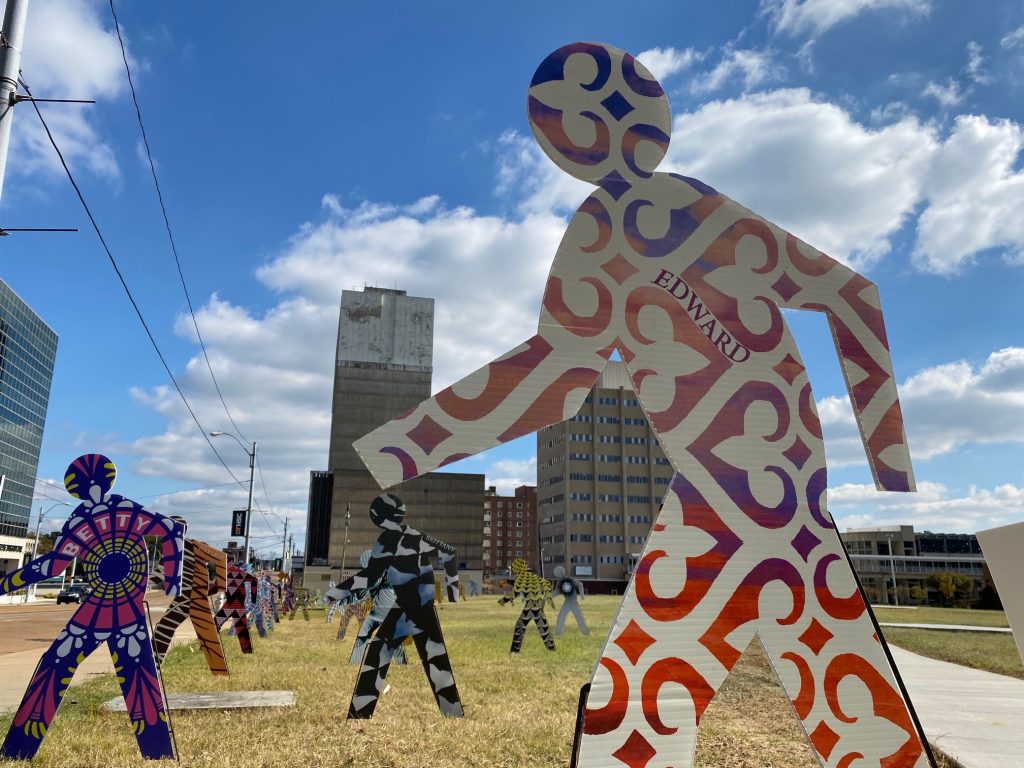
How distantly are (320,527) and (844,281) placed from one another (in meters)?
82.4

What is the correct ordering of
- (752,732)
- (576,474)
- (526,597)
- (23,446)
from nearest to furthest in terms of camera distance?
(752,732) < (526,597) < (576,474) < (23,446)

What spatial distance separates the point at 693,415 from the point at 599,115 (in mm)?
2018

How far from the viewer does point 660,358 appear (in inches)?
170

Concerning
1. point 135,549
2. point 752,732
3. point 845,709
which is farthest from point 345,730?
point 845,709

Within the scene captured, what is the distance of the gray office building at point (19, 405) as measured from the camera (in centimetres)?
6481

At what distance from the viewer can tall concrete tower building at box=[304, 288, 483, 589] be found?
76.6 m

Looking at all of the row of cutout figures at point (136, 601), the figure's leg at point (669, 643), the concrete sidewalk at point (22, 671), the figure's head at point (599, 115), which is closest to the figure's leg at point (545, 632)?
the row of cutout figures at point (136, 601)

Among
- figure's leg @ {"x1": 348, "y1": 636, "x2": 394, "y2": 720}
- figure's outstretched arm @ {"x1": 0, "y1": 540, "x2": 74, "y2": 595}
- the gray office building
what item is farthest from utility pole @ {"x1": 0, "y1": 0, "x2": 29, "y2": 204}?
the gray office building

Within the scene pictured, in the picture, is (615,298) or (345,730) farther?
(345,730)

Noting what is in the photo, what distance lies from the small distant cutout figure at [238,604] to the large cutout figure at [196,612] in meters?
2.67

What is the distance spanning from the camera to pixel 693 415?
4.25m

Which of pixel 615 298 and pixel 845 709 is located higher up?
pixel 615 298

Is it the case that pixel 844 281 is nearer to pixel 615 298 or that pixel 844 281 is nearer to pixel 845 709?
pixel 615 298

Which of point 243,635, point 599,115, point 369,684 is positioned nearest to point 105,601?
point 369,684
